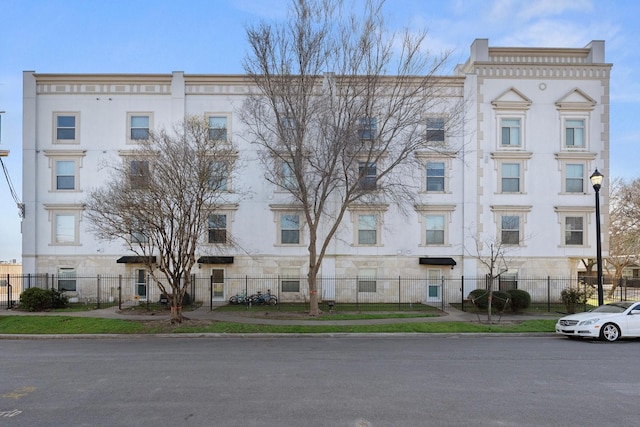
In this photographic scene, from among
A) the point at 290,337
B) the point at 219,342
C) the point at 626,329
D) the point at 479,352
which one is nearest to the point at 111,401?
the point at 219,342

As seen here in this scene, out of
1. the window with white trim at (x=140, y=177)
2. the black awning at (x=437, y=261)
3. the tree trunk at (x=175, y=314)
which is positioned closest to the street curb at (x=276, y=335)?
the tree trunk at (x=175, y=314)

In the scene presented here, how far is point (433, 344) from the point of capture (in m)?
13.8

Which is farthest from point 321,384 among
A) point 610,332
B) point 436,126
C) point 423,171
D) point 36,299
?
point 436,126

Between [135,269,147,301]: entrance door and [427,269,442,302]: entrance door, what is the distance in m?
16.6

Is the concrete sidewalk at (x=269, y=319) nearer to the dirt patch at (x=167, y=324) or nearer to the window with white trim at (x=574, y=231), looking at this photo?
the dirt patch at (x=167, y=324)

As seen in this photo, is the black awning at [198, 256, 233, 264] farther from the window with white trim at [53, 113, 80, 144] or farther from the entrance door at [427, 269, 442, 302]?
the entrance door at [427, 269, 442, 302]

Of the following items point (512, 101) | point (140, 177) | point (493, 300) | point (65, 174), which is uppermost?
point (512, 101)

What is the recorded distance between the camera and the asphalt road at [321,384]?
6.77m

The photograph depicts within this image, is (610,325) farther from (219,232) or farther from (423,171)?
(219,232)

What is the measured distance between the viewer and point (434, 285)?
83.0 feet

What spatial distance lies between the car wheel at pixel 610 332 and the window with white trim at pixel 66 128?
88.9 feet

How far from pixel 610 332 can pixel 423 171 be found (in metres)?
13.3

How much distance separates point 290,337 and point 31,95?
21348 millimetres

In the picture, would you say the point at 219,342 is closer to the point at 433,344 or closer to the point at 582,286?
the point at 433,344
